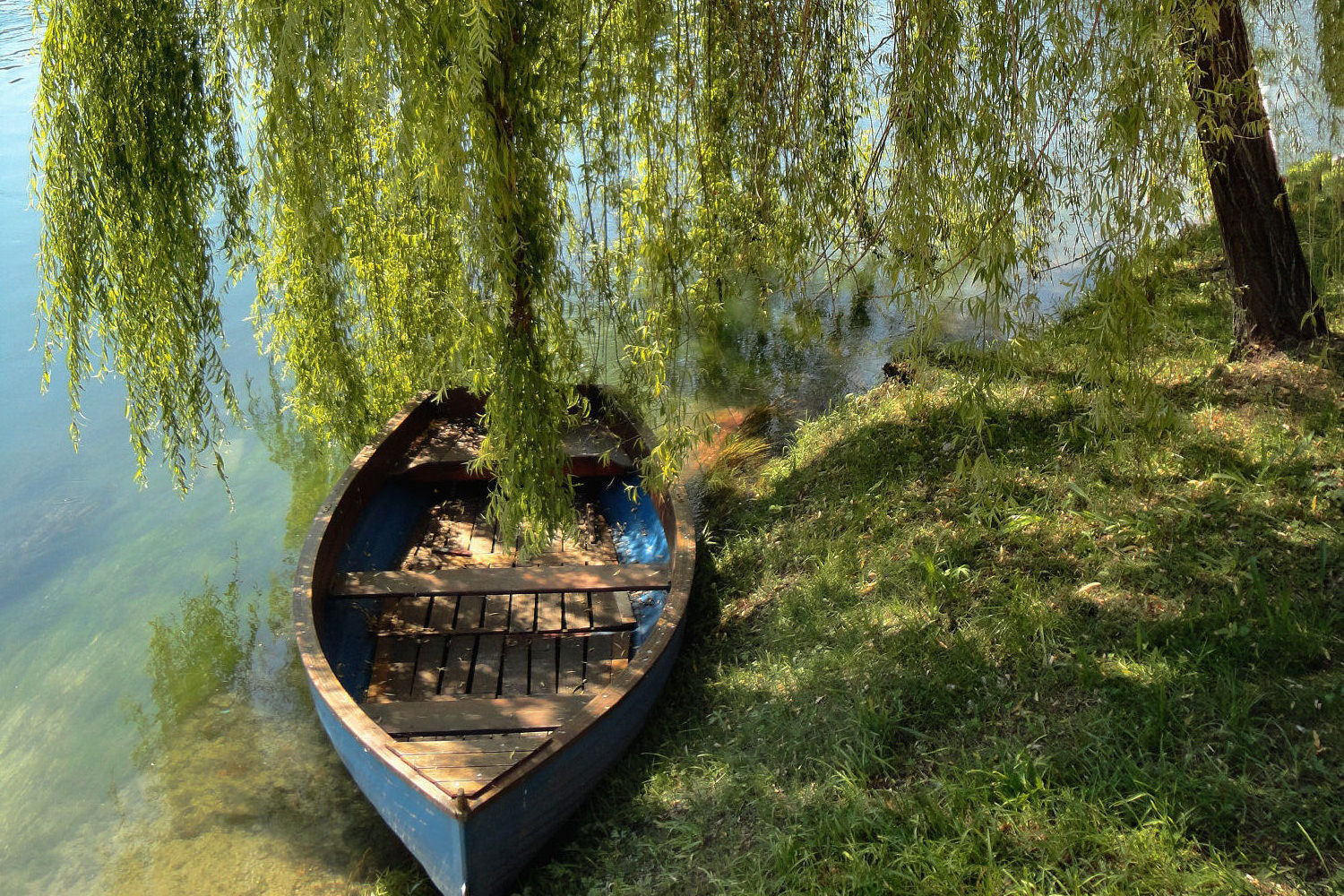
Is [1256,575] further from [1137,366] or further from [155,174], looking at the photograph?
[155,174]

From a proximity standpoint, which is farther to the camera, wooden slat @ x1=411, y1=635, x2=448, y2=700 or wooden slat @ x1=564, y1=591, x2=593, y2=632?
wooden slat @ x1=564, y1=591, x2=593, y2=632

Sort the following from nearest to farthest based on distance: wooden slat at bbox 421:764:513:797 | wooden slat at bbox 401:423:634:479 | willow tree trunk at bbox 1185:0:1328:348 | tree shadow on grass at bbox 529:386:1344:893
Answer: tree shadow on grass at bbox 529:386:1344:893
wooden slat at bbox 421:764:513:797
willow tree trunk at bbox 1185:0:1328:348
wooden slat at bbox 401:423:634:479

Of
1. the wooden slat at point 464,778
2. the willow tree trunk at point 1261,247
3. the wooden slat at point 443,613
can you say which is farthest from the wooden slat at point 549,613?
the willow tree trunk at point 1261,247

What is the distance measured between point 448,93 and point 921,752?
264 cm

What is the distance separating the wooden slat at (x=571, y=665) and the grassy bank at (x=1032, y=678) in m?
0.40

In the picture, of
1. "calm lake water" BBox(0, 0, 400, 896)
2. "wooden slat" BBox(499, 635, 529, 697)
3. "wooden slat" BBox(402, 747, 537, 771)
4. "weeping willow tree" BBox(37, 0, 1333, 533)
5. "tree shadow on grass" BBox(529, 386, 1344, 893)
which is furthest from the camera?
"wooden slat" BBox(499, 635, 529, 697)

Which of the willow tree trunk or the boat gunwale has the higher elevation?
the willow tree trunk

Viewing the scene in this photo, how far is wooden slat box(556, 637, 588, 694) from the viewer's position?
448cm

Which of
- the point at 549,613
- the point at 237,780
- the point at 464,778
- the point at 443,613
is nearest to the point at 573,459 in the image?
the point at 549,613

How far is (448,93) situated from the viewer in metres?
3.10

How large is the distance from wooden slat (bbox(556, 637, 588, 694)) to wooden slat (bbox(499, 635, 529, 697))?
155mm

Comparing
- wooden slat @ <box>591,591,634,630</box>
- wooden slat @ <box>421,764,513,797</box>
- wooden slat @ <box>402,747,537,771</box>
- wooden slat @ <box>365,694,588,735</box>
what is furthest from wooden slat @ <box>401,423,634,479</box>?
wooden slat @ <box>421,764,513,797</box>

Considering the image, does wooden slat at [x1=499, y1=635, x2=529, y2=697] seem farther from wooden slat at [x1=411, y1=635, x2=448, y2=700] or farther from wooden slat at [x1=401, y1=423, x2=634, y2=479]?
wooden slat at [x1=401, y1=423, x2=634, y2=479]

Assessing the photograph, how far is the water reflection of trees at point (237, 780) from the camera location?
161 inches
